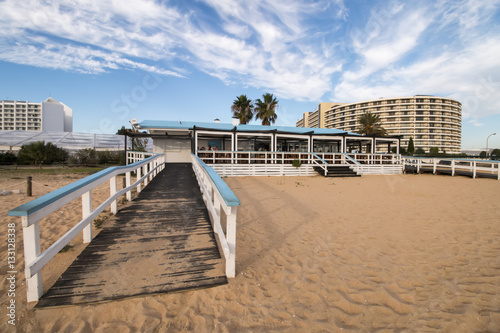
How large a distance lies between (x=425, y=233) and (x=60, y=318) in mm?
6191

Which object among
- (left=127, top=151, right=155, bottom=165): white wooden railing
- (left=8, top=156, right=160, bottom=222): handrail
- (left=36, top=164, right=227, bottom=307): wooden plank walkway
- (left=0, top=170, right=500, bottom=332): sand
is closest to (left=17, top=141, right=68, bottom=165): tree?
(left=127, top=151, right=155, bottom=165): white wooden railing

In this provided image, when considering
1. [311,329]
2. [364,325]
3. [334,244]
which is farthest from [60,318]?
[334,244]

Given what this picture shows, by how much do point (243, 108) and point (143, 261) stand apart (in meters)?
33.1

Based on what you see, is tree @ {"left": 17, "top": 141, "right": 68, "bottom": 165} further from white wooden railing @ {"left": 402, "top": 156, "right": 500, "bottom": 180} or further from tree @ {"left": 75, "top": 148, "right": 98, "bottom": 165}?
white wooden railing @ {"left": 402, "top": 156, "right": 500, "bottom": 180}

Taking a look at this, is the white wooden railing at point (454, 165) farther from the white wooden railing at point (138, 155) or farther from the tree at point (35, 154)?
the tree at point (35, 154)

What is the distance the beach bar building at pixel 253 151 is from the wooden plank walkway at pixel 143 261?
986 centimetres

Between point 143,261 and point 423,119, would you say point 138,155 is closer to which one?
point 143,261

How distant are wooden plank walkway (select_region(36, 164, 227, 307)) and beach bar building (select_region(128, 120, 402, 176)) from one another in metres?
9.86

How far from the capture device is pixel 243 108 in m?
34.4

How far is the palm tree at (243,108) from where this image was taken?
1342 inches

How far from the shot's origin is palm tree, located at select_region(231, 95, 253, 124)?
34.1 metres

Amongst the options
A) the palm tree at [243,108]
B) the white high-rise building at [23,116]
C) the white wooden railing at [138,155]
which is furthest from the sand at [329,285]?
the white high-rise building at [23,116]

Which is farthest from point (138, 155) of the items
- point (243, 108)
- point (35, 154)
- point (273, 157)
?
point (243, 108)

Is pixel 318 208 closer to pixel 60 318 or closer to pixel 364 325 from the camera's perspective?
pixel 364 325
